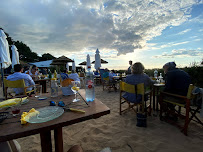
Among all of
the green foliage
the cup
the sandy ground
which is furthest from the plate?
the green foliage

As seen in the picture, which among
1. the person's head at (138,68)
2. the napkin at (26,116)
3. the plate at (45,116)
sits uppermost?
the person's head at (138,68)

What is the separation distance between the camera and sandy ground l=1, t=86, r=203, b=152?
1.61 meters

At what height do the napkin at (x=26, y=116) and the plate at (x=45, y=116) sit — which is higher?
the napkin at (x=26, y=116)

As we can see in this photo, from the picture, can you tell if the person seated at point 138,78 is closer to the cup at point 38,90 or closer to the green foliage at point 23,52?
the cup at point 38,90

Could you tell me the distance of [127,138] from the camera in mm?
1832

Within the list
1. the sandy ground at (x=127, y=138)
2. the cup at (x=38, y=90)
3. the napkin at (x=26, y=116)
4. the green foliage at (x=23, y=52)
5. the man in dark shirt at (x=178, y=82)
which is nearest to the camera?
the napkin at (x=26, y=116)

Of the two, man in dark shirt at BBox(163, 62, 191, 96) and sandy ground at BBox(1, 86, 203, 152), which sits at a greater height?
man in dark shirt at BBox(163, 62, 191, 96)

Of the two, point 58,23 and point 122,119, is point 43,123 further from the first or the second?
point 58,23

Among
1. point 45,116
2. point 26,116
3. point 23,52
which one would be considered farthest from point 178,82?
point 23,52

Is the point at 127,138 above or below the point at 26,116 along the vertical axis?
below

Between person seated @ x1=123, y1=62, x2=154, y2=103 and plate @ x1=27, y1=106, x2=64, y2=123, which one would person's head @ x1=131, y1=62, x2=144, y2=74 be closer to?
person seated @ x1=123, y1=62, x2=154, y2=103

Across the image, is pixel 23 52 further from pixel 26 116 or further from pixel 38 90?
pixel 26 116

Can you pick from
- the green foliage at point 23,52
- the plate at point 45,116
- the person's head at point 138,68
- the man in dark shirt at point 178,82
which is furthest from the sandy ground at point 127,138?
the green foliage at point 23,52

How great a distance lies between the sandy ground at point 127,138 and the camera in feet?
5.28
